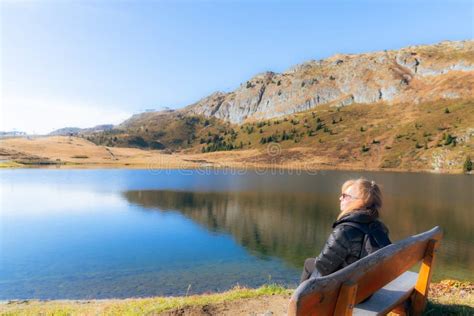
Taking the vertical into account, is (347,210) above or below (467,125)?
below

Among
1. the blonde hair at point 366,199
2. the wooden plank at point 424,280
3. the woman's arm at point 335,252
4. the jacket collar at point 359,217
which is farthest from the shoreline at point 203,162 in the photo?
the woman's arm at point 335,252

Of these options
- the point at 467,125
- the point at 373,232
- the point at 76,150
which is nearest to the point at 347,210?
A: the point at 373,232

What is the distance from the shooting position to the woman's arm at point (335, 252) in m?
4.56

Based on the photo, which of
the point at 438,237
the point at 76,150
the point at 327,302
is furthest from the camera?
the point at 76,150

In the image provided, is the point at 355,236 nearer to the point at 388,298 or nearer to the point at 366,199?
the point at 366,199

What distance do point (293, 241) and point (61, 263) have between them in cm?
1582

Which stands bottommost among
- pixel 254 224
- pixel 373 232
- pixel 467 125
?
pixel 254 224

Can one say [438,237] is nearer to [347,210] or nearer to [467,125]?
[347,210]

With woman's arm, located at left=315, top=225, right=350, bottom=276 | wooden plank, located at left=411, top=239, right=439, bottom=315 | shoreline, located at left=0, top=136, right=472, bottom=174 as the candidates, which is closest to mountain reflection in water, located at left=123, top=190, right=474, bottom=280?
wooden plank, located at left=411, top=239, right=439, bottom=315

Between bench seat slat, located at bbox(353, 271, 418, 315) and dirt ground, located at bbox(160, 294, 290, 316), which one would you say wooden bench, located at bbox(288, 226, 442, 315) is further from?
dirt ground, located at bbox(160, 294, 290, 316)

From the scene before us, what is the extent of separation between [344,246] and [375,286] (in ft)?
1.85

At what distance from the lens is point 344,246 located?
15.0ft

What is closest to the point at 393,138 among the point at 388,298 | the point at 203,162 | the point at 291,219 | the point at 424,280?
the point at 203,162

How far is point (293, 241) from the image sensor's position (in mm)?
27656
